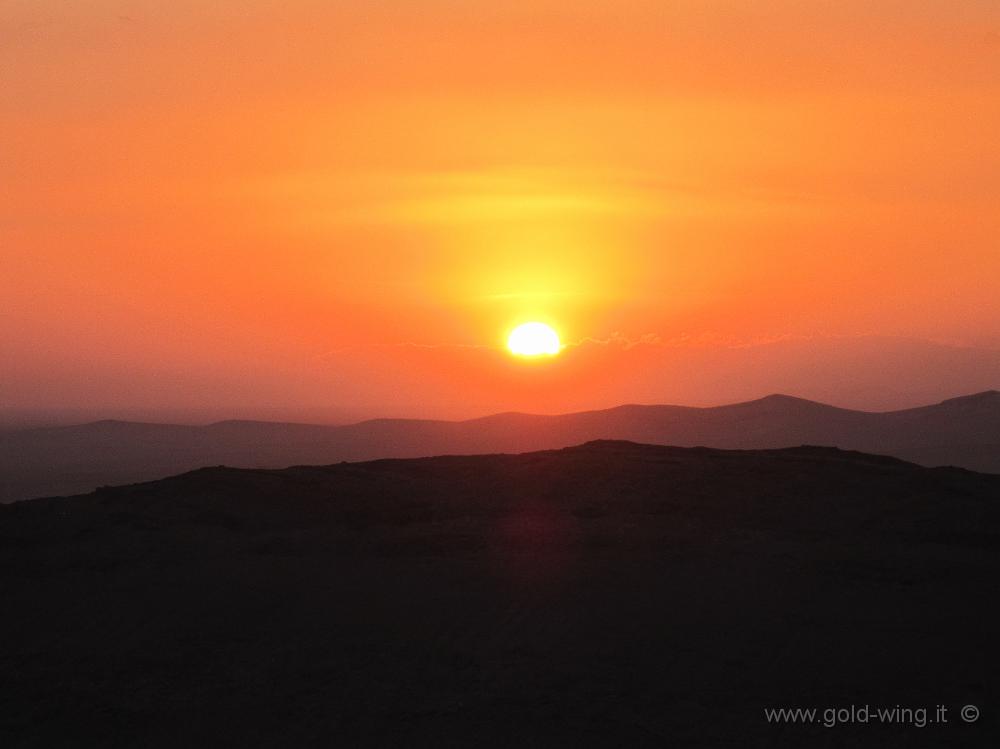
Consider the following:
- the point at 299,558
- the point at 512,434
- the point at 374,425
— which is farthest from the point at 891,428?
the point at 299,558

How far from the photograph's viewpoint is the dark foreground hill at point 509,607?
32.9 ft

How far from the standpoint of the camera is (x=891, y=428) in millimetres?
61094

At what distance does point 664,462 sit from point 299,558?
722cm

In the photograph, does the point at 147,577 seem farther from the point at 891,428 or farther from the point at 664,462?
the point at 891,428

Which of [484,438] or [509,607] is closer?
[509,607]

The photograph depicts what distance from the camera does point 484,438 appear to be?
263ft

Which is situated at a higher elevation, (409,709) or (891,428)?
(891,428)

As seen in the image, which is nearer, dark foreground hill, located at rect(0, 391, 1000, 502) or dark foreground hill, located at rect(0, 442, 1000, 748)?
dark foreground hill, located at rect(0, 442, 1000, 748)

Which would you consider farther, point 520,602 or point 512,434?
point 512,434

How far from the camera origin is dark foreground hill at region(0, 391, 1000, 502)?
54.8 meters

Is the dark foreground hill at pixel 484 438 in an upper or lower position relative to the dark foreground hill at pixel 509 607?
upper

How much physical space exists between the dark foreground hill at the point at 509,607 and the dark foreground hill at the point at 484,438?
29207 mm

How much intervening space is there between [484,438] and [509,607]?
6733 centimetres

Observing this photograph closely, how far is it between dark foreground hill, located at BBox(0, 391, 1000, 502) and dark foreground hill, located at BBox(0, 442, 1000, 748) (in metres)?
29.2
